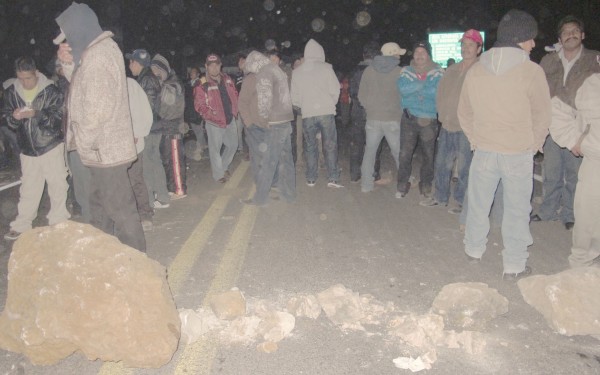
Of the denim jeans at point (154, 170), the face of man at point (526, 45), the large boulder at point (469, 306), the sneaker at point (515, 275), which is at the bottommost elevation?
the sneaker at point (515, 275)

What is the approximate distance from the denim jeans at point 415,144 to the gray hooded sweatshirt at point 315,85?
1.27 m

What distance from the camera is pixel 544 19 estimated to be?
16750 mm

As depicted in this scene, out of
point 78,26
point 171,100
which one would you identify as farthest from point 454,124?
point 78,26

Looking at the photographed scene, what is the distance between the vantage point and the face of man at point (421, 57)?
5910 mm

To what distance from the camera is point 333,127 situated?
7133 mm

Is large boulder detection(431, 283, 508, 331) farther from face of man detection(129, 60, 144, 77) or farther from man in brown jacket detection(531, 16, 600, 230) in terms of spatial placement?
face of man detection(129, 60, 144, 77)

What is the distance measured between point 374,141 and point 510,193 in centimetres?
302

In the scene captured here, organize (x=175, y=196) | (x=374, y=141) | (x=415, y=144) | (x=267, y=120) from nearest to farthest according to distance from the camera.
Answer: (x=267, y=120) → (x=415, y=144) → (x=175, y=196) → (x=374, y=141)

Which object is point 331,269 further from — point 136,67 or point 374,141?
point 136,67

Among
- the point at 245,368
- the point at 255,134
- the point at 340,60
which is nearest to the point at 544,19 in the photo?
the point at 255,134

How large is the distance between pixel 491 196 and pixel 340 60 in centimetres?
5409

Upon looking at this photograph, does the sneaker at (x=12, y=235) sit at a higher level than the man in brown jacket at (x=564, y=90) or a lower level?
lower

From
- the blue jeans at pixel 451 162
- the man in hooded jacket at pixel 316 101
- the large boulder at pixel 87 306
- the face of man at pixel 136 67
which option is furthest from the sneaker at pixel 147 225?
the blue jeans at pixel 451 162

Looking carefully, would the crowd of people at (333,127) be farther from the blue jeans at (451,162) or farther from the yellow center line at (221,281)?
the yellow center line at (221,281)
